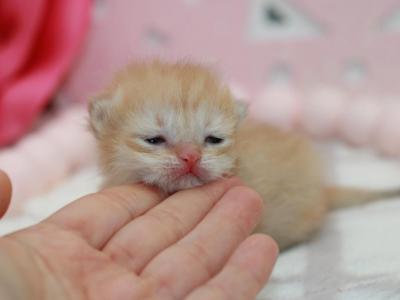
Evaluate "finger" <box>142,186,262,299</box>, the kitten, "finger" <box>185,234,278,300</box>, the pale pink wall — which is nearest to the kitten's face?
the kitten

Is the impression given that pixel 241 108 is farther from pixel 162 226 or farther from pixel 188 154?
pixel 162 226

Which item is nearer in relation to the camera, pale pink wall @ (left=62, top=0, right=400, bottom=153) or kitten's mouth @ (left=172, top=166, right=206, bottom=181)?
kitten's mouth @ (left=172, top=166, right=206, bottom=181)

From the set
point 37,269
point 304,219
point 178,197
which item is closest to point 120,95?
point 178,197

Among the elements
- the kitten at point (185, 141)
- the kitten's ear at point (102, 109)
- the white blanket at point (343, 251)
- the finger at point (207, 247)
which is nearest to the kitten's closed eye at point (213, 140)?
the kitten at point (185, 141)

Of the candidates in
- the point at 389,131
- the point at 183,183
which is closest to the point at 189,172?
the point at 183,183

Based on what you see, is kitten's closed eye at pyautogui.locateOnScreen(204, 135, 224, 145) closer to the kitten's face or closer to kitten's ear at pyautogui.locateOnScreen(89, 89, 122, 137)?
the kitten's face
